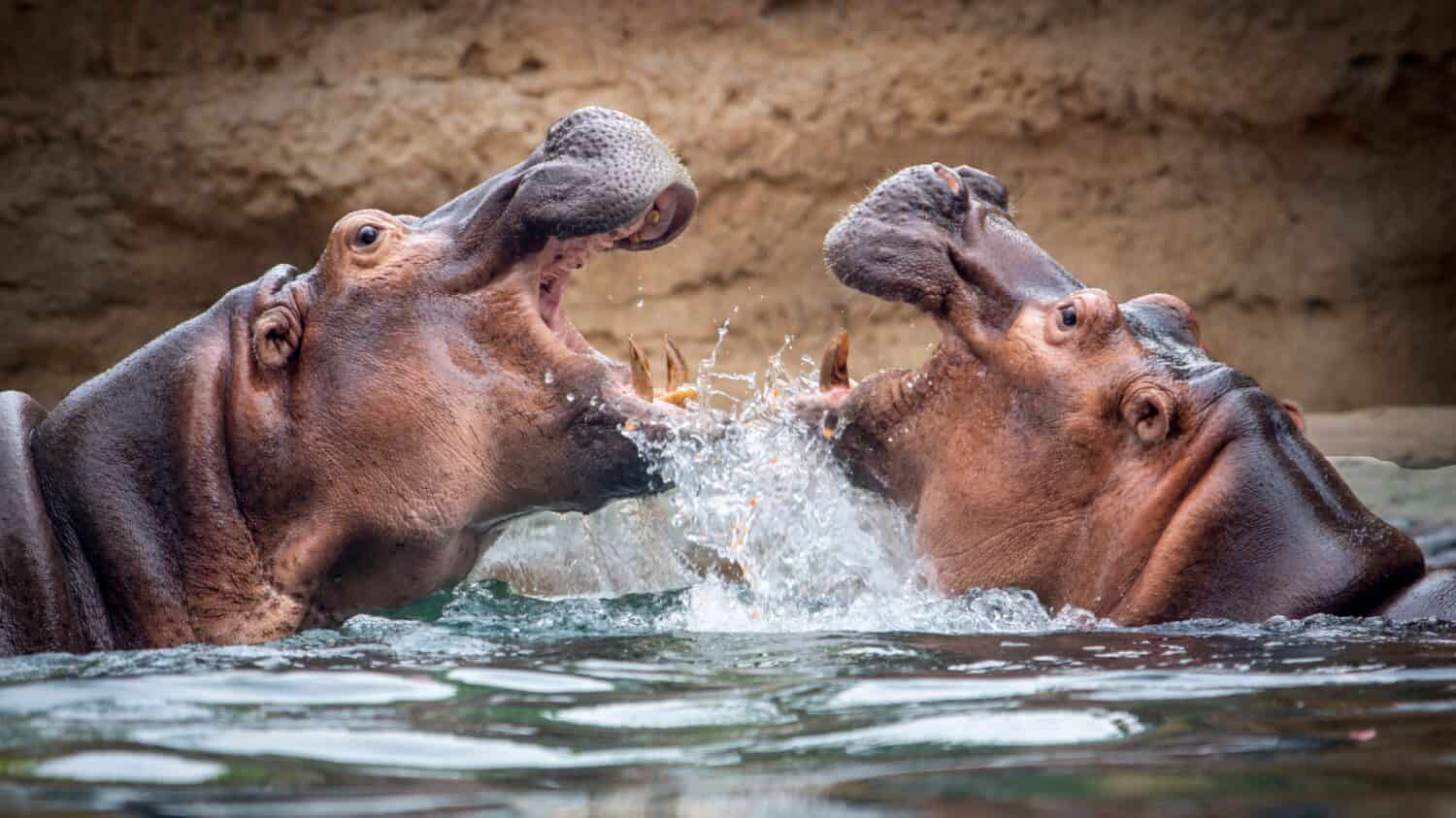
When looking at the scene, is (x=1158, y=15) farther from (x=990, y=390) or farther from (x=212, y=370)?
(x=212, y=370)

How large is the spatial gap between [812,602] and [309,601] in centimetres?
120

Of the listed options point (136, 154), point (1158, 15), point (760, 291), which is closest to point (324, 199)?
point (136, 154)

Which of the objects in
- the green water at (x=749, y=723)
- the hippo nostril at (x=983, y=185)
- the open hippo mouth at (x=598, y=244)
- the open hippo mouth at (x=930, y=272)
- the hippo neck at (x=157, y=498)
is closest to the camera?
the green water at (x=749, y=723)

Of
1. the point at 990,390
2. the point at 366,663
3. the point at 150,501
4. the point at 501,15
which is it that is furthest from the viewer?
the point at 501,15

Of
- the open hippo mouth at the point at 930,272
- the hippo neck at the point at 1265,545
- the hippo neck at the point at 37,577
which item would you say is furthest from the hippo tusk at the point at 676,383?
the hippo neck at the point at 37,577

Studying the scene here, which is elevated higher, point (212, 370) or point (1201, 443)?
point (212, 370)

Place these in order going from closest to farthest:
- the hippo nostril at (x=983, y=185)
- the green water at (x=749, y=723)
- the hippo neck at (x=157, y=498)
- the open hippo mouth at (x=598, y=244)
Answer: the green water at (x=749, y=723) → the hippo neck at (x=157, y=498) → the open hippo mouth at (x=598, y=244) → the hippo nostril at (x=983, y=185)

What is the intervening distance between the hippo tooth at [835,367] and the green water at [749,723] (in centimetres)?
104

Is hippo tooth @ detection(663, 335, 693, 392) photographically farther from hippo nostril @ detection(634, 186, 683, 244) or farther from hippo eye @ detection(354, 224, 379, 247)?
hippo eye @ detection(354, 224, 379, 247)

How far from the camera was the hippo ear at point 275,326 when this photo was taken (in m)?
4.02

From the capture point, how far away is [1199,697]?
2.86m

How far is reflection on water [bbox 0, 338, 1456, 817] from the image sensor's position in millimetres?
2145

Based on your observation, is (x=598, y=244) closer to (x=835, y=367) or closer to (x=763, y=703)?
(x=835, y=367)

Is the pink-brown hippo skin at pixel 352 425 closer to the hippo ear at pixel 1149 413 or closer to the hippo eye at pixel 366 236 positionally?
the hippo eye at pixel 366 236
